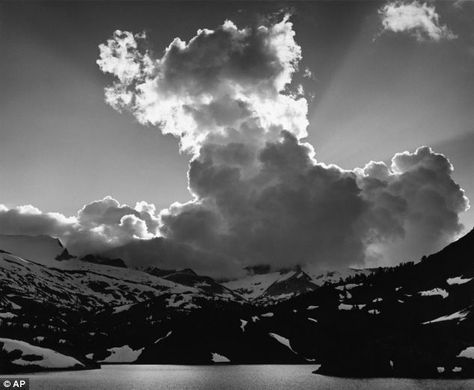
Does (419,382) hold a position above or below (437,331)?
below

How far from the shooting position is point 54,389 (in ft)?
423

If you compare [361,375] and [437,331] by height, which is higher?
[437,331]

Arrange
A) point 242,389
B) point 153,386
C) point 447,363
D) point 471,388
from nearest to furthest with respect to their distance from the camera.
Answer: point 471,388 → point 242,389 → point 153,386 → point 447,363

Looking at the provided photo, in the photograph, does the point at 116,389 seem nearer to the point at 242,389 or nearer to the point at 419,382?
the point at 242,389

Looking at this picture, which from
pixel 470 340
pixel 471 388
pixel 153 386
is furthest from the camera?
pixel 470 340

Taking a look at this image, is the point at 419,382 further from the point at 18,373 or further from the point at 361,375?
the point at 18,373

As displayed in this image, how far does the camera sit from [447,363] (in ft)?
551

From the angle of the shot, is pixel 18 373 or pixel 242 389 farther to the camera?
pixel 18 373

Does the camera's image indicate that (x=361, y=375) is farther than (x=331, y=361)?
No

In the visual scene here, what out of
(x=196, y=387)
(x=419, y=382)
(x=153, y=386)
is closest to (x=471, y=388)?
(x=419, y=382)

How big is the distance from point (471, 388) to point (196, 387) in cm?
7186

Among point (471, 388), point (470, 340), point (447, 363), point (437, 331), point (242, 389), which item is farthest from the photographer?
point (437, 331)

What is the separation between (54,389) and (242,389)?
4842 cm

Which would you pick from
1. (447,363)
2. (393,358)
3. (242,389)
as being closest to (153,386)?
(242,389)
